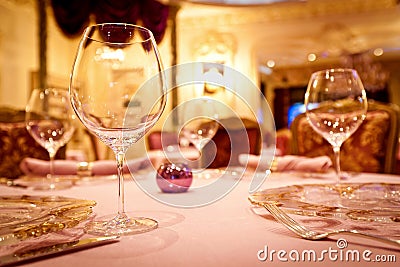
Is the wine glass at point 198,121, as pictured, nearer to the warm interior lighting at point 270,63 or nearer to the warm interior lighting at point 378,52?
the warm interior lighting at point 378,52

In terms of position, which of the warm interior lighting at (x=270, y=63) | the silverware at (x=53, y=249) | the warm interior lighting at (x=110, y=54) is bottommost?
the silverware at (x=53, y=249)

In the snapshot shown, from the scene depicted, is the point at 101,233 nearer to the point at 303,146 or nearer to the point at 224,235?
the point at 224,235

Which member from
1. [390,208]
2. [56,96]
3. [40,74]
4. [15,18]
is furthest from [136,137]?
[15,18]

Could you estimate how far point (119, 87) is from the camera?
1.44 feet

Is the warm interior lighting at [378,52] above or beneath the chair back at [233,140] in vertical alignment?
above

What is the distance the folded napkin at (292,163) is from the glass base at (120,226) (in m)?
0.59

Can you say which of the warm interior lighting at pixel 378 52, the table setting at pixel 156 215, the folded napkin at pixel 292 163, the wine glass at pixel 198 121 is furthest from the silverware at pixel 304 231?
the warm interior lighting at pixel 378 52

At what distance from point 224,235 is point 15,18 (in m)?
5.94

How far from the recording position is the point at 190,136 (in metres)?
0.94

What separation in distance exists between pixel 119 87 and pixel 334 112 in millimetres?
484

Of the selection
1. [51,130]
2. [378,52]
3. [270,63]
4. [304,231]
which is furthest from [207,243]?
[270,63]

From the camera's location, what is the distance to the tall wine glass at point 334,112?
73 centimetres

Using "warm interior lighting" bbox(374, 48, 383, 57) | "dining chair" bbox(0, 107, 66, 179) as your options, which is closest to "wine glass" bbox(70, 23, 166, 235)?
"dining chair" bbox(0, 107, 66, 179)

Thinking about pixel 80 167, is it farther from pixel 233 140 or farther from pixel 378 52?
pixel 378 52
